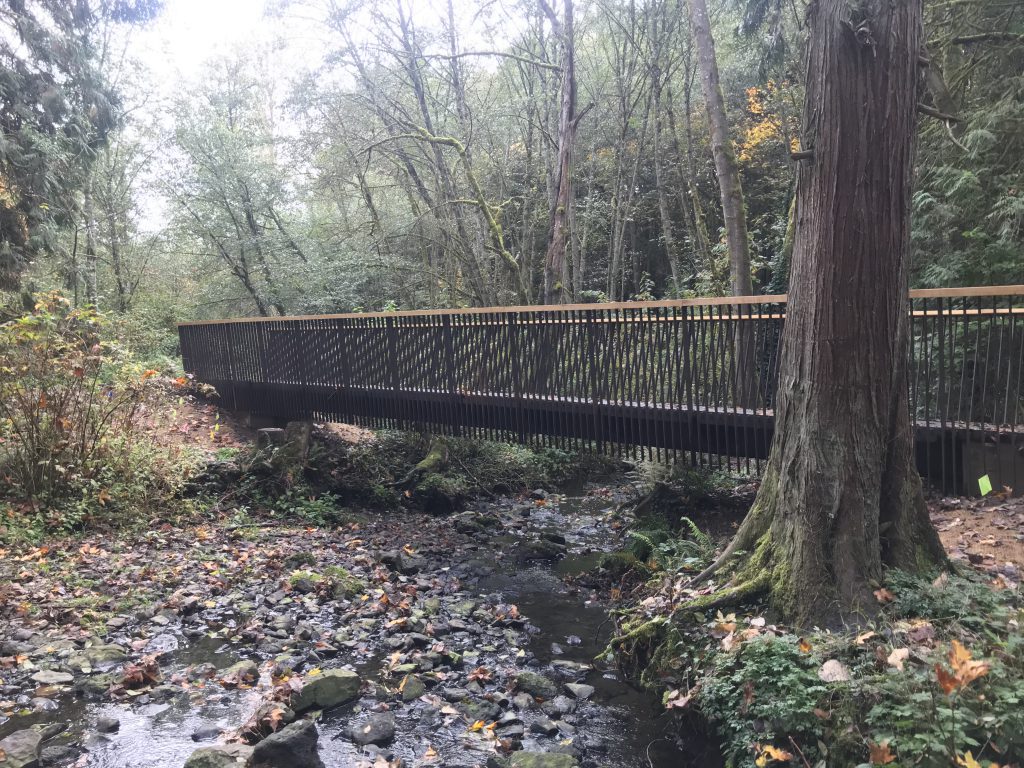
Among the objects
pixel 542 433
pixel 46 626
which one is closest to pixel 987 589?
pixel 542 433

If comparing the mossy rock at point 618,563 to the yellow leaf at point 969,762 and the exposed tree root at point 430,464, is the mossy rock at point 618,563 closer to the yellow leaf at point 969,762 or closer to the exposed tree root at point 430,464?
the yellow leaf at point 969,762

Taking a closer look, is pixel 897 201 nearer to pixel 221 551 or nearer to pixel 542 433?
pixel 542 433

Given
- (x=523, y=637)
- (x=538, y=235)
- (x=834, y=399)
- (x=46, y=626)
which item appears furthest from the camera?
(x=538, y=235)

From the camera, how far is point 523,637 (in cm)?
534

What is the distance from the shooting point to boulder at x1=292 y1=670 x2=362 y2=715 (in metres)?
4.05

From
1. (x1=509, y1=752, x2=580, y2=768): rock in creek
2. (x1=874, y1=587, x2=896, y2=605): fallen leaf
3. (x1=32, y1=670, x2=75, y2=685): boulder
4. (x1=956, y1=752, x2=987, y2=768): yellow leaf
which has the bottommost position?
(x1=509, y1=752, x2=580, y2=768): rock in creek

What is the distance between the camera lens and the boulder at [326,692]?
4.05m

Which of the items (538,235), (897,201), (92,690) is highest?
(538,235)

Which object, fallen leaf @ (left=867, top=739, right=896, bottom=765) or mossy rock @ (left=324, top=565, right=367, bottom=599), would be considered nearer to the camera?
fallen leaf @ (left=867, top=739, right=896, bottom=765)

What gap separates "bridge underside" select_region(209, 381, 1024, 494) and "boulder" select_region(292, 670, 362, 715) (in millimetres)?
3754

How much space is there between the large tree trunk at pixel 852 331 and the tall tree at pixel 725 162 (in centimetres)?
525

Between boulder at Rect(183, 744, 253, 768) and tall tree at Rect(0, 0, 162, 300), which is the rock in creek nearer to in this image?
boulder at Rect(183, 744, 253, 768)

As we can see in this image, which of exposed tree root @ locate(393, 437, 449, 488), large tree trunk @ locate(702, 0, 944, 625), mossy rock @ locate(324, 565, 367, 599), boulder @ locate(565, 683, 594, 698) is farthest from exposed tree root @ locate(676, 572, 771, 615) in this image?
exposed tree root @ locate(393, 437, 449, 488)

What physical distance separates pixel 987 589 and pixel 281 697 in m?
3.95
